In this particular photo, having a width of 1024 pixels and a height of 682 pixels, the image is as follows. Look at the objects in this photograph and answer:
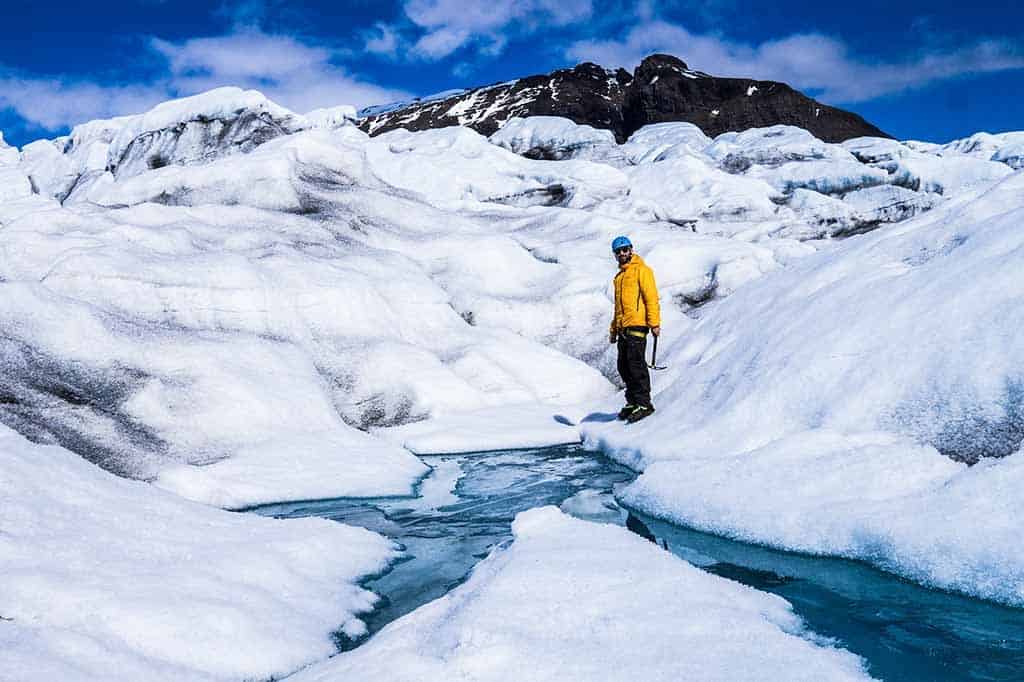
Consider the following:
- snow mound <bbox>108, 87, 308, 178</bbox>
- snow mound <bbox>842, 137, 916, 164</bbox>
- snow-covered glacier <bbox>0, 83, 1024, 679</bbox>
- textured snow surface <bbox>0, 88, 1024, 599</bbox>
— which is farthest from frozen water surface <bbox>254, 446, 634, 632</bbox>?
snow mound <bbox>842, 137, 916, 164</bbox>

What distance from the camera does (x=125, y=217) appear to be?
555 inches

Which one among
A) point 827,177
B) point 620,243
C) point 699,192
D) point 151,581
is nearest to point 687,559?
point 151,581

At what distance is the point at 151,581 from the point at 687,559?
3483 mm

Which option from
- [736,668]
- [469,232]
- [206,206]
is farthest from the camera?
[469,232]

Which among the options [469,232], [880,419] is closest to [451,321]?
[469,232]

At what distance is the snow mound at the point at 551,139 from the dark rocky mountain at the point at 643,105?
111 ft

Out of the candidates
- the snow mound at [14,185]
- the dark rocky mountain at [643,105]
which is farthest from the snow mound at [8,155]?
the dark rocky mountain at [643,105]

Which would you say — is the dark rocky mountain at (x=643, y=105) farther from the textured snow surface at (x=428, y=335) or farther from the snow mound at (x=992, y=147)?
the textured snow surface at (x=428, y=335)

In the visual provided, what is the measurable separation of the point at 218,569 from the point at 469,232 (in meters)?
13.9

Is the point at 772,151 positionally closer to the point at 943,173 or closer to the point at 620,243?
the point at 943,173

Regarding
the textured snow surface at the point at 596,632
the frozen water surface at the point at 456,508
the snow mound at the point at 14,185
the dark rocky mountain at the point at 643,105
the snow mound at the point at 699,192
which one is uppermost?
the dark rocky mountain at the point at 643,105

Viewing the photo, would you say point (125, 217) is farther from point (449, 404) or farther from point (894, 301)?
point (894, 301)

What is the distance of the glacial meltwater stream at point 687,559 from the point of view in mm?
3551

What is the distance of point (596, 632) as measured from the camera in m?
3.41
